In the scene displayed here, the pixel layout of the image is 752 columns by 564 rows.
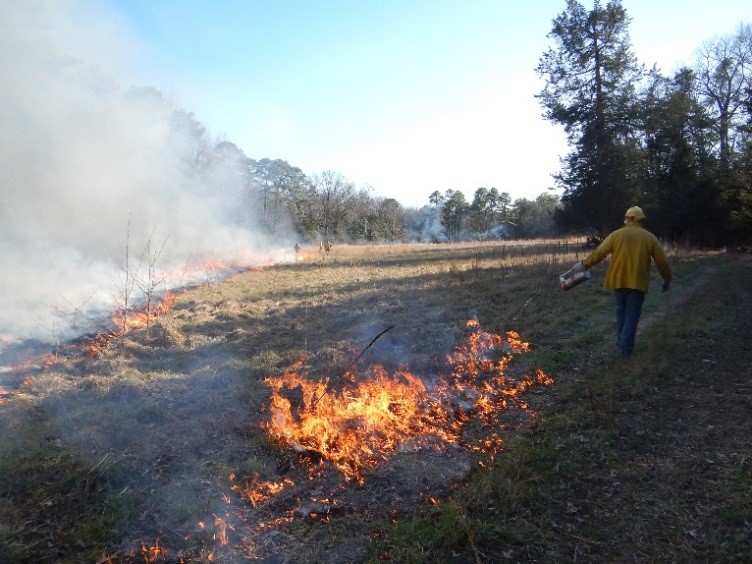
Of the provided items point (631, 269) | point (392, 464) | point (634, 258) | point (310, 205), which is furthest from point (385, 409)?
point (310, 205)

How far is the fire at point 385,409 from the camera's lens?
4699 millimetres

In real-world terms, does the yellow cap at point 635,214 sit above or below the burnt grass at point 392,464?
above

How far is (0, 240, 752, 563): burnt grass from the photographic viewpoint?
11.0 feet

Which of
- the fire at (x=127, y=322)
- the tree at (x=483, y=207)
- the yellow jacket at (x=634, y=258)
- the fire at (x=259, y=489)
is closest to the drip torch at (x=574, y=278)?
the yellow jacket at (x=634, y=258)

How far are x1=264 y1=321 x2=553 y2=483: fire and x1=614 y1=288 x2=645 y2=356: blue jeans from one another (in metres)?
1.20

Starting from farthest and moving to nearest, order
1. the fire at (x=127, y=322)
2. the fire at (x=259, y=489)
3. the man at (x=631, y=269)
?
the fire at (x=127, y=322) < the man at (x=631, y=269) < the fire at (x=259, y=489)

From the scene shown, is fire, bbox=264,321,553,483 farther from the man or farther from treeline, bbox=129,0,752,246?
treeline, bbox=129,0,752,246

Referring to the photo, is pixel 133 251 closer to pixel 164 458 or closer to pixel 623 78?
pixel 164 458

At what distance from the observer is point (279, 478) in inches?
169

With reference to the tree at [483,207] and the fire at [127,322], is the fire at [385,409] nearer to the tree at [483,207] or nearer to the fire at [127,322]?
the fire at [127,322]

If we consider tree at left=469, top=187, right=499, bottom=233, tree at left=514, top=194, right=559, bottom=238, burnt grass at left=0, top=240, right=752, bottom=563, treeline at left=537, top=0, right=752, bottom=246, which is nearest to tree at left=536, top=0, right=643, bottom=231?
treeline at left=537, top=0, right=752, bottom=246

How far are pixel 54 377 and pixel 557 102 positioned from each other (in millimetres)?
21839

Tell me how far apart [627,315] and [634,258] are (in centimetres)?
78

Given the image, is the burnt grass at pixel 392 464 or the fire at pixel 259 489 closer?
the burnt grass at pixel 392 464
